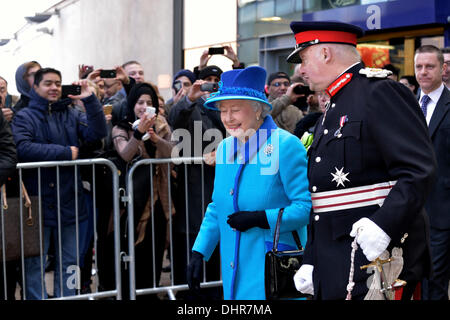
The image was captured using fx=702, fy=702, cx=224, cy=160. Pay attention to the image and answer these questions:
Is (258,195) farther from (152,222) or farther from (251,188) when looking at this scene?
(152,222)

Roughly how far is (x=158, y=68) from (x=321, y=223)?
1613 cm

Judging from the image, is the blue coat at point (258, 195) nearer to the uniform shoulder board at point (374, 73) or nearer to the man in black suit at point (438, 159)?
the uniform shoulder board at point (374, 73)

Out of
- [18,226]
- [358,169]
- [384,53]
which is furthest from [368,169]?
[384,53]

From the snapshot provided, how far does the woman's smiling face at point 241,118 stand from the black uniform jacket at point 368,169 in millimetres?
765

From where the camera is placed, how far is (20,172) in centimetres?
560

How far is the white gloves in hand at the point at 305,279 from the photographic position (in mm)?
3088

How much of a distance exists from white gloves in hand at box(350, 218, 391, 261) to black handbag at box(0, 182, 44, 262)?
11.8 feet

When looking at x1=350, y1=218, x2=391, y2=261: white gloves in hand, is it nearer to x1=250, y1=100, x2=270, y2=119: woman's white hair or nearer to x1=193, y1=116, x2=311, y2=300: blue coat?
x1=193, y1=116, x2=311, y2=300: blue coat

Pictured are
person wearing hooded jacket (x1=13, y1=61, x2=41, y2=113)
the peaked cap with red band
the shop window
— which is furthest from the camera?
the shop window

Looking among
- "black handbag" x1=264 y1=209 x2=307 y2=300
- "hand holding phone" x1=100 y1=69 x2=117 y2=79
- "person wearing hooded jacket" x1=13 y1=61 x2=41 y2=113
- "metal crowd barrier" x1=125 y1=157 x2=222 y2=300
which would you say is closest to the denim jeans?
"metal crowd barrier" x1=125 y1=157 x2=222 y2=300

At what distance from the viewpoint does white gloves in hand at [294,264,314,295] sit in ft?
10.1

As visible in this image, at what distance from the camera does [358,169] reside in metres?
2.86

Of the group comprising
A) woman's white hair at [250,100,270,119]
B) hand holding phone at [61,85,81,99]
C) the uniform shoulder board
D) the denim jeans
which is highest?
hand holding phone at [61,85,81,99]

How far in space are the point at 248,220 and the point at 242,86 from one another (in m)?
0.74
